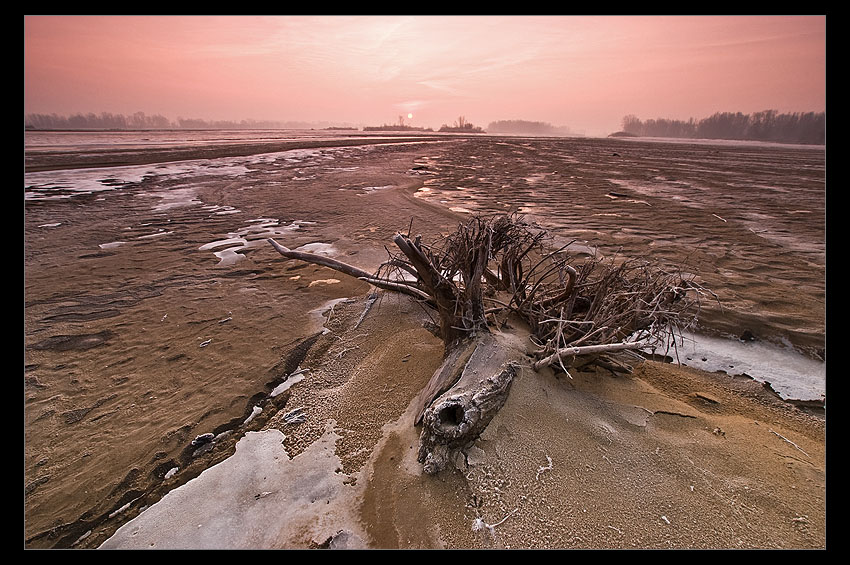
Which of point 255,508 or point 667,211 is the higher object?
point 667,211

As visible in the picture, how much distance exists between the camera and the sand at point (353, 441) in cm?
208

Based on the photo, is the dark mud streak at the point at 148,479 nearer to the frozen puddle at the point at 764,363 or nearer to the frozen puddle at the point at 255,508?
the frozen puddle at the point at 255,508

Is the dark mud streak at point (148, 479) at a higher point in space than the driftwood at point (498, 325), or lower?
lower

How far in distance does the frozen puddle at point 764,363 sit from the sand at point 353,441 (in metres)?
0.23

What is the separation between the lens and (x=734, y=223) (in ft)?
29.0

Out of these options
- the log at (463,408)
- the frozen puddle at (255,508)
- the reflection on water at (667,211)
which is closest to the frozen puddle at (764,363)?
the reflection on water at (667,211)

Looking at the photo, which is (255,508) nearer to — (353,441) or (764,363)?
(353,441)

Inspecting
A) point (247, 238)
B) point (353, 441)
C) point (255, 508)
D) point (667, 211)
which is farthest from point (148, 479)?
point (667, 211)

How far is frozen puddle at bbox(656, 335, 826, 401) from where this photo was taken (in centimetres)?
345

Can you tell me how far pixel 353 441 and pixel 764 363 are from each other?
432 centimetres

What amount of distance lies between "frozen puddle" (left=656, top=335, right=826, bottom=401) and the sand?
230 millimetres

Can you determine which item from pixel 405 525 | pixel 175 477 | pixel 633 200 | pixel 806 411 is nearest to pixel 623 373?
pixel 806 411

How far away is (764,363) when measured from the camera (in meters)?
3.81

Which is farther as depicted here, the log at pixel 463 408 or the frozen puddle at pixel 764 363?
the frozen puddle at pixel 764 363
